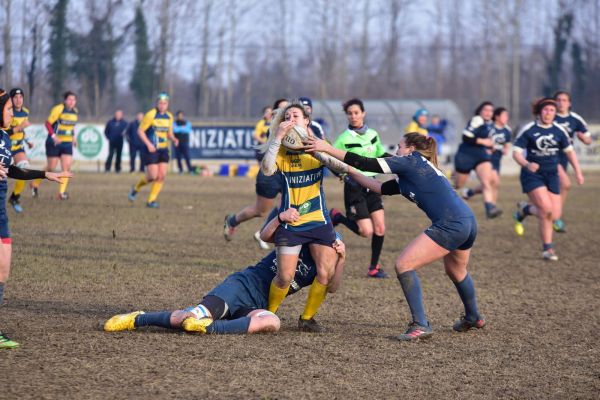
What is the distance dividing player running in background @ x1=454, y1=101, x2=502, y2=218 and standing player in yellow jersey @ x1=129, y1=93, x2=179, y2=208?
230 inches

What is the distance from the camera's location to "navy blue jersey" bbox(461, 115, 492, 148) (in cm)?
1656

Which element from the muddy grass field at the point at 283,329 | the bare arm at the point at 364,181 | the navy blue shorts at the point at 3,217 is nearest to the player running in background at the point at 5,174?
the navy blue shorts at the point at 3,217

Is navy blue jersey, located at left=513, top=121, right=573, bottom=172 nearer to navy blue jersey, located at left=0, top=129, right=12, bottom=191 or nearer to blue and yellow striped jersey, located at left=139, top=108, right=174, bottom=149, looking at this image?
navy blue jersey, located at left=0, top=129, right=12, bottom=191

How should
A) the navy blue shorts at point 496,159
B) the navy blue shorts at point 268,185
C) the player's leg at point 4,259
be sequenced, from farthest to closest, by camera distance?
the navy blue shorts at point 496,159 → the navy blue shorts at point 268,185 → the player's leg at point 4,259

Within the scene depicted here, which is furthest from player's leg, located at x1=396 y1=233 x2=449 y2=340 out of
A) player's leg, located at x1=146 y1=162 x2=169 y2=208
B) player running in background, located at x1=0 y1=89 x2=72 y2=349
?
player's leg, located at x1=146 y1=162 x2=169 y2=208

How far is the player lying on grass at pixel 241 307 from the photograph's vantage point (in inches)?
267

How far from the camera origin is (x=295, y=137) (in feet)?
22.5

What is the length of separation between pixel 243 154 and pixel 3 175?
95.6 ft

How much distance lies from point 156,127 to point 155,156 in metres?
0.80

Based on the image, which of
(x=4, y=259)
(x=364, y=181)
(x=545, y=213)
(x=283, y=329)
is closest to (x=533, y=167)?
(x=545, y=213)

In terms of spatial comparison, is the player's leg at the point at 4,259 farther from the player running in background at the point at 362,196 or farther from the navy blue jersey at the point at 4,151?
the player running in background at the point at 362,196

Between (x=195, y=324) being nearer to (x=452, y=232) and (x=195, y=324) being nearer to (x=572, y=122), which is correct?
(x=452, y=232)

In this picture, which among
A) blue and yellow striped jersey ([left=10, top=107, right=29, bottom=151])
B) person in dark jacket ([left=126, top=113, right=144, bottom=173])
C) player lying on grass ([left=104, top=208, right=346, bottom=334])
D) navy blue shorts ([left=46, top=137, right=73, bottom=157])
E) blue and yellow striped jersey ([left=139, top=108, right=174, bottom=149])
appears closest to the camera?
player lying on grass ([left=104, top=208, right=346, bottom=334])

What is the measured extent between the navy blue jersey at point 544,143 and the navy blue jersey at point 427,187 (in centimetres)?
526
